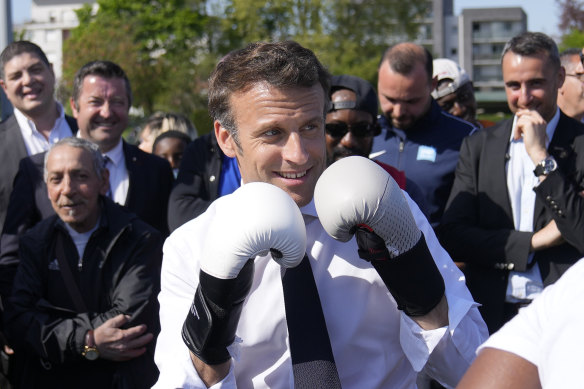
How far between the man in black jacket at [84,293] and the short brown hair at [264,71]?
62.0 inches

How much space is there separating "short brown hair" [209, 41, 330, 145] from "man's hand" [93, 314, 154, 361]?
1592 mm

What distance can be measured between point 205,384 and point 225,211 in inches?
19.6

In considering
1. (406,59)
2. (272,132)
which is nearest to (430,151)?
(406,59)

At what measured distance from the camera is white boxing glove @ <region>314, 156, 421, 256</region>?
2.02 metres

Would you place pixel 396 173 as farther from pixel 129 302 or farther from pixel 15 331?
pixel 15 331

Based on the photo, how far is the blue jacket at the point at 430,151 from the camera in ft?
14.5

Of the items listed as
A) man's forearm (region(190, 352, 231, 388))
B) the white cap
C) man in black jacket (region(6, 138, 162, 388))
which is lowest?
man in black jacket (region(6, 138, 162, 388))

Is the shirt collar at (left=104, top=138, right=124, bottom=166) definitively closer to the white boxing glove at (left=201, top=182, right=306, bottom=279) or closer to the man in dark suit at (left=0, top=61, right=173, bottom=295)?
the man in dark suit at (left=0, top=61, right=173, bottom=295)

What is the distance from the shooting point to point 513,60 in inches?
158

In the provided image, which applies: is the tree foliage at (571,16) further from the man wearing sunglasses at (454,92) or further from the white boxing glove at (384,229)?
the white boxing glove at (384,229)

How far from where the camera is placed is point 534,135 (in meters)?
3.75

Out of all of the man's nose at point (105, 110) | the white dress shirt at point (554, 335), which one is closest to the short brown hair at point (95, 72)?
the man's nose at point (105, 110)

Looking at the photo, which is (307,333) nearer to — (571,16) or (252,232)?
(252,232)

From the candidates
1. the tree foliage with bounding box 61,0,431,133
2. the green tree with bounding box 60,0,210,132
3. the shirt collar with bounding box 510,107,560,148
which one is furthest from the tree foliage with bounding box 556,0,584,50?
the shirt collar with bounding box 510,107,560,148
